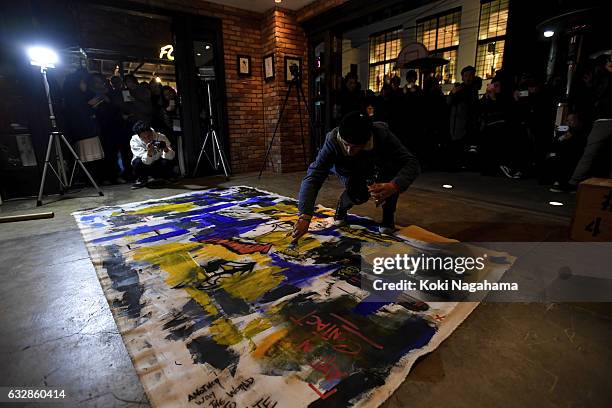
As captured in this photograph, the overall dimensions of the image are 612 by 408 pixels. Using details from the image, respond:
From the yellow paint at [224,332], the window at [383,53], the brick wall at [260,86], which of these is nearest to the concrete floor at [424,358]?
the yellow paint at [224,332]

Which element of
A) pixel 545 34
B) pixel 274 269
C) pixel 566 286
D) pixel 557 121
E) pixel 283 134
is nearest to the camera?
pixel 566 286

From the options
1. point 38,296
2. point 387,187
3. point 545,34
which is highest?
point 545,34

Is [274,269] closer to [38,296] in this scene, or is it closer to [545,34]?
[38,296]

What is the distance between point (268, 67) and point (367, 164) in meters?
3.84

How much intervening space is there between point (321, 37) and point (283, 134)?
5.60 ft

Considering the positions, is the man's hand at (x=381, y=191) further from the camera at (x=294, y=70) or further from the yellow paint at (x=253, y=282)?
the camera at (x=294, y=70)

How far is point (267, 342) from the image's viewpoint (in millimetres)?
1139

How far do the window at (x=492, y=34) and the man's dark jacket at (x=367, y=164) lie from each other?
309 inches

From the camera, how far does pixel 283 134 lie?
5469 millimetres

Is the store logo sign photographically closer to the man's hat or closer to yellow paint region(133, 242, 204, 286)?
yellow paint region(133, 242, 204, 286)

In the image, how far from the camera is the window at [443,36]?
8797 mm

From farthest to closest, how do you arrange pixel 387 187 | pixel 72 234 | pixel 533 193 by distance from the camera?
1. pixel 533 193
2. pixel 72 234
3. pixel 387 187

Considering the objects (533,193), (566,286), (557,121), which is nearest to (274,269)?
(566,286)

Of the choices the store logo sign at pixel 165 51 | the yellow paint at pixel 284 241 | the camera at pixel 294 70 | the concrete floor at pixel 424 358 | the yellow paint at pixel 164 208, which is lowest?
the concrete floor at pixel 424 358
